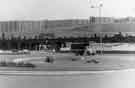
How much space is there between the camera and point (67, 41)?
3.32 ft

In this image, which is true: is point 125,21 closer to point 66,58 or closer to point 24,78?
point 66,58

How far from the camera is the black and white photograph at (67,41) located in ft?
3.22

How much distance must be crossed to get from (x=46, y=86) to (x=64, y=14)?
43cm

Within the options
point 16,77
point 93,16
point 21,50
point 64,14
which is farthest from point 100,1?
point 16,77

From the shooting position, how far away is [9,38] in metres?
1.00

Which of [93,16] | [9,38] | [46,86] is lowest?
[46,86]

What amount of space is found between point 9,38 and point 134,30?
28.1 inches

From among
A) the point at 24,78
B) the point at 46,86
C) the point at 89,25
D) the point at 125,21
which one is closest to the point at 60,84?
the point at 46,86

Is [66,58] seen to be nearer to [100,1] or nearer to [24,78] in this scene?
[24,78]

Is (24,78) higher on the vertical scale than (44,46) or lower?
lower

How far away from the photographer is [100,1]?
3.32ft

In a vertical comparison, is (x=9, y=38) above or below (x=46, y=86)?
above

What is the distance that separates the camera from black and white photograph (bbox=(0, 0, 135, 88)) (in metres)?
0.98

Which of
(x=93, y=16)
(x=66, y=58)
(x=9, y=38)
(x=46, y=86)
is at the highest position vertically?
(x=93, y=16)
